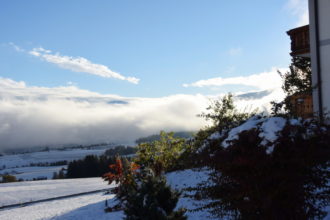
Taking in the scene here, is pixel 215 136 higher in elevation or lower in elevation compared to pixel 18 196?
higher

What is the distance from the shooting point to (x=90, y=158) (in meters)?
50.7

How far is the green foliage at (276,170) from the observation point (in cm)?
339

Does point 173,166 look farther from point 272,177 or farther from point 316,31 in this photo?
point 272,177

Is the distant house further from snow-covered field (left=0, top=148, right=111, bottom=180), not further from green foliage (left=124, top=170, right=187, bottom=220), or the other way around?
snow-covered field (left=0, top=148, right=111, bottom=180)

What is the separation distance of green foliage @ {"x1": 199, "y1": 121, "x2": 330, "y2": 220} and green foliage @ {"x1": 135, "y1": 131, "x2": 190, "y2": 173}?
11.4m

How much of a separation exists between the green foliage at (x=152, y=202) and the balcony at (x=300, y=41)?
9378 millimetres

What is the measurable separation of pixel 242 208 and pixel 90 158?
162ft

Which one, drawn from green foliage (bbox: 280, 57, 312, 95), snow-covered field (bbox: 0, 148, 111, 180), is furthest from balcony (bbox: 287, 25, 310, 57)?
snow-covered field (bbox: 0, 148, 111, 180)

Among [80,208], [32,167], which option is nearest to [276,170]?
[80,208]

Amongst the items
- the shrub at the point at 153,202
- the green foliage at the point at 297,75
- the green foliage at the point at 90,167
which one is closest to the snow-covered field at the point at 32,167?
the green foliage at the point at 90,167

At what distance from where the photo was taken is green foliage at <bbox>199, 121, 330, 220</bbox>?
3.39m

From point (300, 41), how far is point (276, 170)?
10.6m

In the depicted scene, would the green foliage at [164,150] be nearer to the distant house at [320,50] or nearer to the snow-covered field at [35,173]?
the distant house at [320,50]

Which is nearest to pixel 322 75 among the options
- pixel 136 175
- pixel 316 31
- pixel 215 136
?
pixel 316 31
